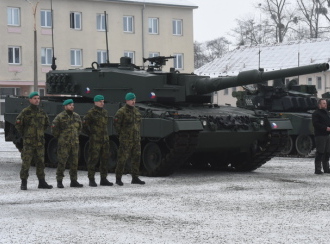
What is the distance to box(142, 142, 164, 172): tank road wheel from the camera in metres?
16.5

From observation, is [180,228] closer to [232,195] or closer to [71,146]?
[232,195]

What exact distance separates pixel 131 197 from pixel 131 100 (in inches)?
104

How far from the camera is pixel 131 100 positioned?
1495 centimetres

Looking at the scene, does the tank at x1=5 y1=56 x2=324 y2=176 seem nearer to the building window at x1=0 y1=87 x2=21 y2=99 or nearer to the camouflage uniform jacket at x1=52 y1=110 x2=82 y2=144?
the camouflage uniform jacket at x1=52 y1=110 x2=82 y2=144

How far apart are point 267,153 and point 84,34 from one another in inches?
1369

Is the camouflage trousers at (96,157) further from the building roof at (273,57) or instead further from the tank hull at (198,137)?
the building roof at (273,57)

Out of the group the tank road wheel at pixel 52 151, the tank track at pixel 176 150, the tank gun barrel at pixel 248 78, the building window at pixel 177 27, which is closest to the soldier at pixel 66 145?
the tank track at pixel 176 150

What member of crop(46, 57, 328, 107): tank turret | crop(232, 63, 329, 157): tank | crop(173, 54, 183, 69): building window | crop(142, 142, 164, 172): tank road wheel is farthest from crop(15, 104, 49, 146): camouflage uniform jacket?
crop(173, 54, 183, 69): building window

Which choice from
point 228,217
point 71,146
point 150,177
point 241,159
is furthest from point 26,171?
point 241,159

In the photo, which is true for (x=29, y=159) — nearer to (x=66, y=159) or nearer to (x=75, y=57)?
(x=66, y=159)

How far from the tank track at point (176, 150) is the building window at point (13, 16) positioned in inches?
1322

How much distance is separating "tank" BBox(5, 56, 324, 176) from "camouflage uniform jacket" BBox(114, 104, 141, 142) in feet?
3.46

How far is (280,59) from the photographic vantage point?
55.3 meters

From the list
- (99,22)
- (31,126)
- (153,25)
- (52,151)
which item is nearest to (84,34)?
(99,22)
